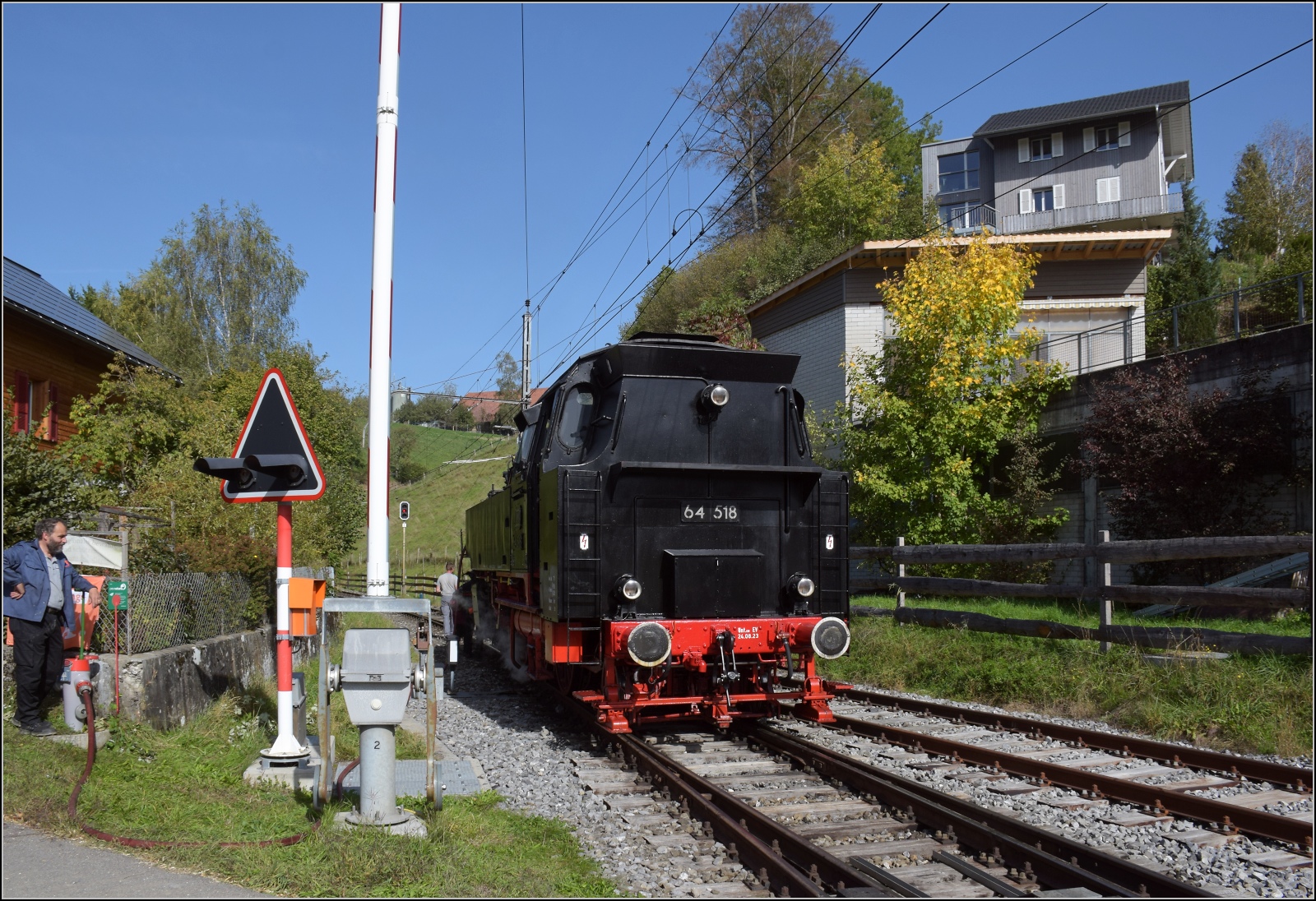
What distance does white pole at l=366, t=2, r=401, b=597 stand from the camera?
546 centimetres

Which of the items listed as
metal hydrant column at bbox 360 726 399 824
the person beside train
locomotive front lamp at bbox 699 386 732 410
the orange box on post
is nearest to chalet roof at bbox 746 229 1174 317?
the person beside train

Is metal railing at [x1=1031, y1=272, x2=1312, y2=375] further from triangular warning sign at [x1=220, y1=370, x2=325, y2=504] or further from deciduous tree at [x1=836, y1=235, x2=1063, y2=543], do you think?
triangular warning sign at [x1=220, y1=370, x2=325, y2=504]

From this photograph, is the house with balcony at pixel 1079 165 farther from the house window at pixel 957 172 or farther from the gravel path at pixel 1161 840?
the gravel path at pixel 1161 840

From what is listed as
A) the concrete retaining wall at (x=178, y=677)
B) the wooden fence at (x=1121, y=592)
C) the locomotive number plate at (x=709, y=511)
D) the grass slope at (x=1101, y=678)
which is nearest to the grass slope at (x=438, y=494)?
the wooden fence at (x=1121, y=592)

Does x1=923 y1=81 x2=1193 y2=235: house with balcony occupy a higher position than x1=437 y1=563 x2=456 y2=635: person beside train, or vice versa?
x1=923 y1=81 x2=1193 y2=235: house with balcony

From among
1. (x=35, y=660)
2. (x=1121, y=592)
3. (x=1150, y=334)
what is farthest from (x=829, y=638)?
(x=1150, y=334)

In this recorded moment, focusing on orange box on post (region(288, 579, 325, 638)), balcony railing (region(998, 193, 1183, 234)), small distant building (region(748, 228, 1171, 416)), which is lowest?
orange box on post (region(288, 579, 325, 638))

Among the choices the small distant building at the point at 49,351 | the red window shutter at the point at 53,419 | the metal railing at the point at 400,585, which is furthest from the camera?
the metal railing at the point at 400,585

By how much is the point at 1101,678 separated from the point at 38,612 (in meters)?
9.23

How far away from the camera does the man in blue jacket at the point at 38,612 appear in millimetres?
6840

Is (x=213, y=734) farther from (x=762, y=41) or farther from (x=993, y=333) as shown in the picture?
(x=762, y=41)

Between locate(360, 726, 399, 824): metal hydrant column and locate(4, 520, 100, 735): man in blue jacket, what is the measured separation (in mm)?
3155

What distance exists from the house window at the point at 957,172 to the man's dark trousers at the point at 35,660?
51.3 m

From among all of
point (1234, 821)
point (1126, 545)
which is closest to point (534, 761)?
point (1234, 821)
